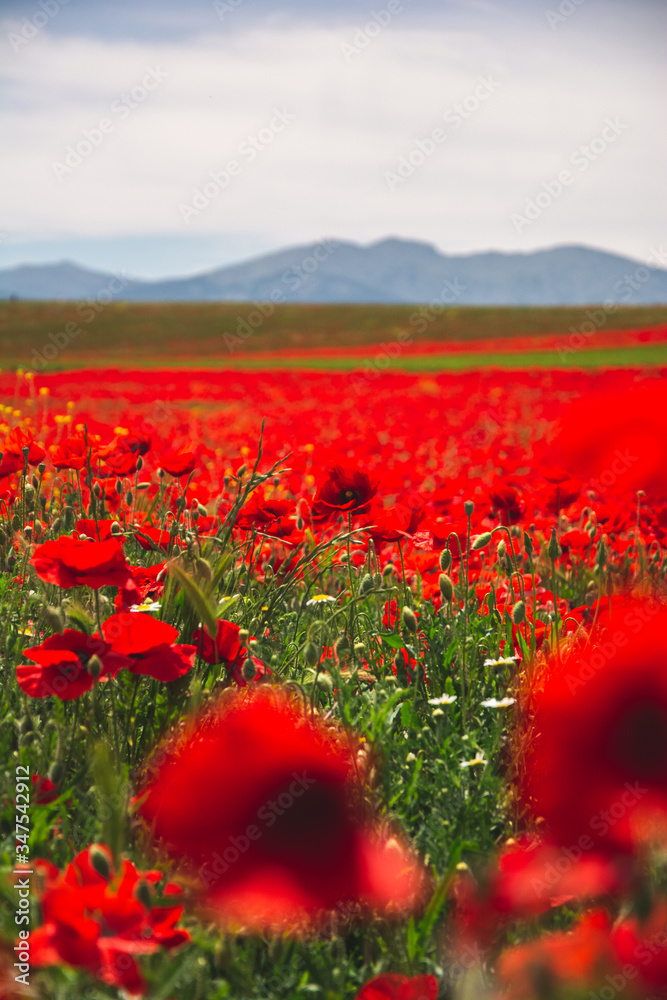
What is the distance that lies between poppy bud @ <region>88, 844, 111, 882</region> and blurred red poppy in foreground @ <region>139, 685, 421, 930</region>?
0.12 m

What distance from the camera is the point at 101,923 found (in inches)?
40.7

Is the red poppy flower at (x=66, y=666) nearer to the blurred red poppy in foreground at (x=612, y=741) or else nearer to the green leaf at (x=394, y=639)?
the blurred red poppy in foreground at (x=612, y=741)

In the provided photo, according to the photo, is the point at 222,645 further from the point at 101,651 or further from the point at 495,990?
the point at 495,990

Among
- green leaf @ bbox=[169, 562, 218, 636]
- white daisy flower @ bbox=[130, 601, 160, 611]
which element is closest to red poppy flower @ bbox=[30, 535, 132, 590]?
green leaf @ bbox=[169, 562, 218, 636]

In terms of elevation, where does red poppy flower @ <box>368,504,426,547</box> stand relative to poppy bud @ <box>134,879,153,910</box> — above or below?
above

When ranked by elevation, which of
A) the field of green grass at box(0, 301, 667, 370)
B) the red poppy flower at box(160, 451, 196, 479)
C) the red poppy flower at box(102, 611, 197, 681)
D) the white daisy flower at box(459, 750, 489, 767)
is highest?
the red poppy flower at box(160, 451, 196, 479)

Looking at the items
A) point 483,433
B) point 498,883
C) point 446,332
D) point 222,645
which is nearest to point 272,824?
point 498,883

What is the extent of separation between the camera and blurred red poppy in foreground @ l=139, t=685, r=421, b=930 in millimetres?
919

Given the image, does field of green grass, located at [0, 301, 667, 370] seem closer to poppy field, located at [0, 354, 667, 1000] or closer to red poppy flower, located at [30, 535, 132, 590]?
poppy field, located at [0, 354, 667, 1000]

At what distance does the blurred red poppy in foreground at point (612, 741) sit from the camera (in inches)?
36.8

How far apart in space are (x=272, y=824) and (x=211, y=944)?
355mm

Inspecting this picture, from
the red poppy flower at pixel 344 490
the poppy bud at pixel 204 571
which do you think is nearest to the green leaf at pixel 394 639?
the red poppy flower at pixel 344 490

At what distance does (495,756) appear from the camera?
74.3 inches

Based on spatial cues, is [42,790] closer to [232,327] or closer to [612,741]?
[612,741]
